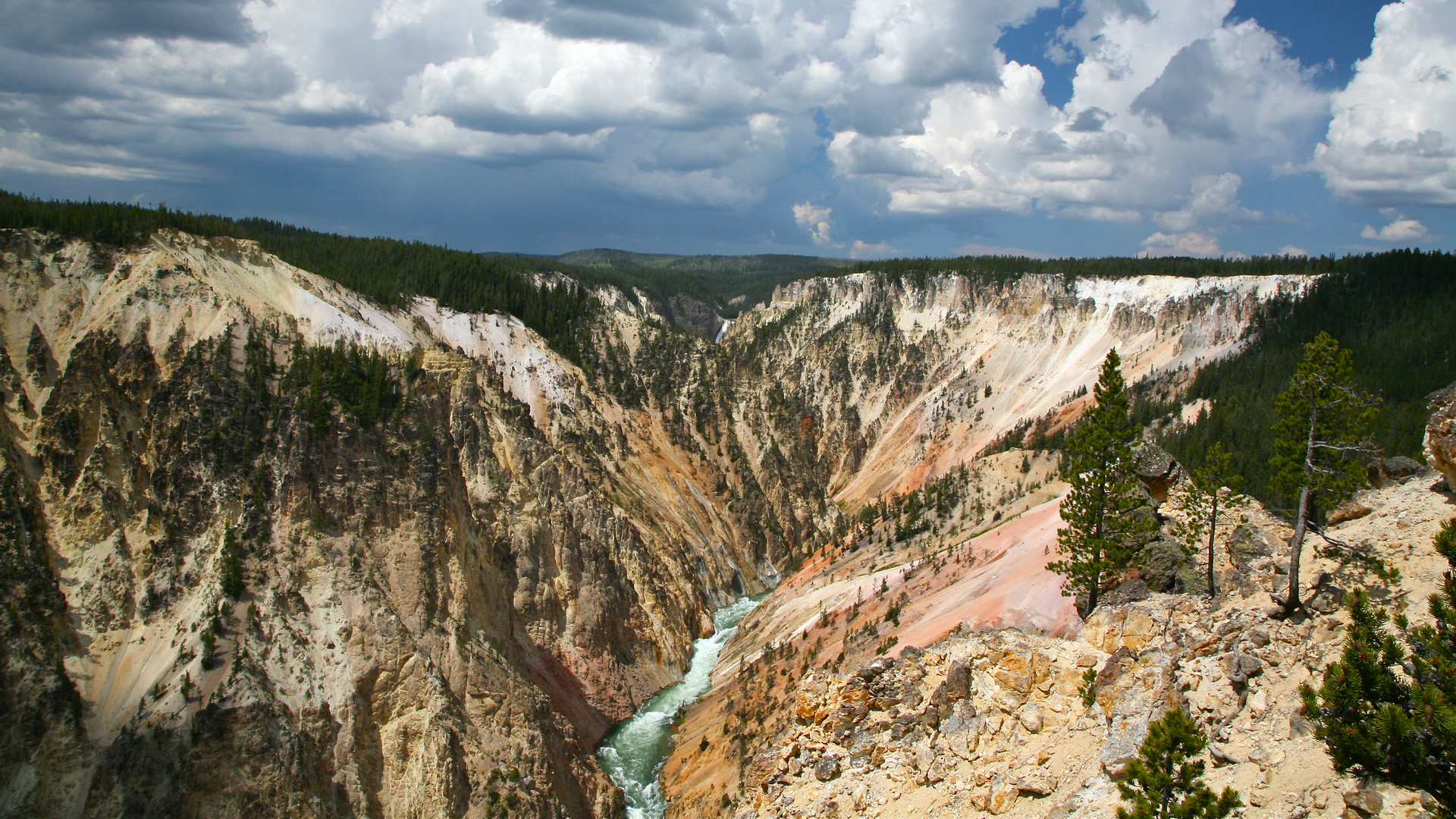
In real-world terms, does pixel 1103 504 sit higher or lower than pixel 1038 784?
higher

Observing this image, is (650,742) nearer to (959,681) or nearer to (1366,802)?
(959,681)

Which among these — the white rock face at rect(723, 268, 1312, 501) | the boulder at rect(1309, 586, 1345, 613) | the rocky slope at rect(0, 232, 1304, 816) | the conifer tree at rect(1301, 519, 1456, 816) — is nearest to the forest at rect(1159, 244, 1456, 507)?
the white rock face at rect(723, 268, 1312, 501)

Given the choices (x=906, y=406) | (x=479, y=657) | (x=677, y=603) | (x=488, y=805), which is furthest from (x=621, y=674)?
(x=906, y=406)

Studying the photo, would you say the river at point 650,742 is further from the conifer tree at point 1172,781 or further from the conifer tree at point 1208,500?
the conifer tree at point 1172,781

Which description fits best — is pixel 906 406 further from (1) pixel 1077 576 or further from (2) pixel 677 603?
(1) pixel 1077 576

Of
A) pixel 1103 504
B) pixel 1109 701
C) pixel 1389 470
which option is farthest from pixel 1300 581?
pixel 1389 470

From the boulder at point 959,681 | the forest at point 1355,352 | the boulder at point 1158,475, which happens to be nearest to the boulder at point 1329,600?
the boulder at point 959,681
